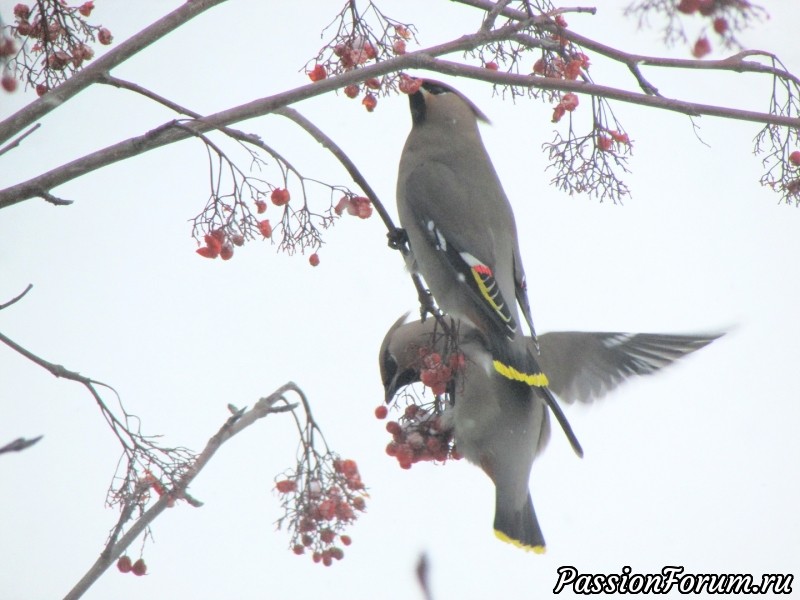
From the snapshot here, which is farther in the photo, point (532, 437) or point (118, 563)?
point (532, 437)

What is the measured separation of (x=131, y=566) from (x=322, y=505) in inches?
18.6

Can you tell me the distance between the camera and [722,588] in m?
2.68

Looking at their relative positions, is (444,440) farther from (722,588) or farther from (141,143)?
(141,143)

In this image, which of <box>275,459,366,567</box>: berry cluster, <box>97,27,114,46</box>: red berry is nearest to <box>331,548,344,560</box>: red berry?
<box>275,459,366,567</box>: berry cluster

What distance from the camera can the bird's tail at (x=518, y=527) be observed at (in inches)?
109

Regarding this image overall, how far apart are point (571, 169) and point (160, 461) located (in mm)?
1137

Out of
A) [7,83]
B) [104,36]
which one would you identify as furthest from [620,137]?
[7,83]

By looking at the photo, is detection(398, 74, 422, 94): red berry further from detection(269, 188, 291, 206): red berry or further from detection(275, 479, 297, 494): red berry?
detection(275, 479, 297, 494): red berry

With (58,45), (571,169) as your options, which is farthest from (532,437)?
(58,45)

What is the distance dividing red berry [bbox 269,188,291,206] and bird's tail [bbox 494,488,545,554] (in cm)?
125

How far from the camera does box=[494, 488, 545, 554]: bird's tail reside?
9.10ft

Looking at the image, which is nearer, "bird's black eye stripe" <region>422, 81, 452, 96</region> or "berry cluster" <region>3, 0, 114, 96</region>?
"berry cluster" <region>3, 0, 114, 96</region>

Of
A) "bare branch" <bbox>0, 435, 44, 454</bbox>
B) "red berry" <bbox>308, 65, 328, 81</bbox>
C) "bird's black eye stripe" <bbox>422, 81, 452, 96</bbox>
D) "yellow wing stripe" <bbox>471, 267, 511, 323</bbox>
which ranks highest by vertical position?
"bird's black eye stripe" <bbox>422, 81, 452, 96</bbox>

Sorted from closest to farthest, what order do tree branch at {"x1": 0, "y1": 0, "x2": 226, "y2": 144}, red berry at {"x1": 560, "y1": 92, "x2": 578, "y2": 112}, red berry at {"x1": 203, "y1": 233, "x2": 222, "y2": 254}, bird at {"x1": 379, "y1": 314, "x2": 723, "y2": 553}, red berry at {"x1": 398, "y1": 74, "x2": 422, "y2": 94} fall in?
tree branch at {"x1": 0, "y1": 0, "x2": 226, "y2": 144} → red berry at {"x1": 203, "y1": 233, "x2": 222, "y2": 254} → red berry at {"x1": 398, "y1": 74, "x2": 422, "y2": 94} → red berry at {"x1": 560, "y1": 92, "x2": 578, "y2": 112} → bird at {"x1": 379, "y1": 314, "x2": 723, "y2": 553}
